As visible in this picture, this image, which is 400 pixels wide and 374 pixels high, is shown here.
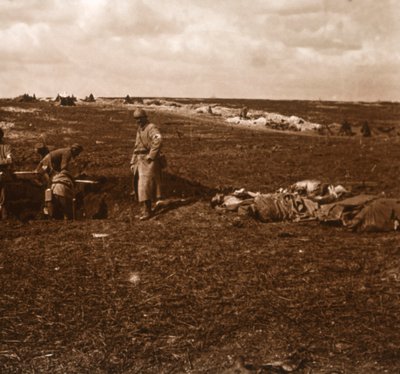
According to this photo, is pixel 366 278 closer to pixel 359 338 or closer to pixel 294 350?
pixel 359 338

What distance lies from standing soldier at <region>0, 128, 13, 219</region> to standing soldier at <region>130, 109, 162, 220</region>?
2335mm

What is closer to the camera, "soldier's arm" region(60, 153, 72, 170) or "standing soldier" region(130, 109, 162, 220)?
"standing soldier" region(130, 109, 162, 220)

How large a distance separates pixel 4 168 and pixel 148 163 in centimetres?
270

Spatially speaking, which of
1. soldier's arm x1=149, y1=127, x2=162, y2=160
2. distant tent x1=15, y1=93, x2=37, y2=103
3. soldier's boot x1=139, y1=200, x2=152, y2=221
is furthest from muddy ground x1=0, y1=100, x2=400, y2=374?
distant tent x1=15, y1=93, x2=37, y2=103

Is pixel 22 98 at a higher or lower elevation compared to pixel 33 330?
higher

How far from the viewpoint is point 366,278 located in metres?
6.29

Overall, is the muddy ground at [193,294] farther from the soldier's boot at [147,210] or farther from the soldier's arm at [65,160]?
the soldier's arm at [65,160]

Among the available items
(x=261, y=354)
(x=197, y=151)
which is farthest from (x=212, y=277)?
(x=197, y=151)

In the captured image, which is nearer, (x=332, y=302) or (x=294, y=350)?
(x=294, y=350)

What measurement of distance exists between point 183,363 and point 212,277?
200cm

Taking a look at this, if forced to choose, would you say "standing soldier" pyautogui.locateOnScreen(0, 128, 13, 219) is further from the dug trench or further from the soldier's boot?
the soldier's boot

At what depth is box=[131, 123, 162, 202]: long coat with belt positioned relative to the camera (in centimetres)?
909

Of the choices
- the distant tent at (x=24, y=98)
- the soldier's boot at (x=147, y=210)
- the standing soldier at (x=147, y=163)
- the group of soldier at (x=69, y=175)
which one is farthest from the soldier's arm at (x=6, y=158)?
the distant tent at (x=24, y=98)

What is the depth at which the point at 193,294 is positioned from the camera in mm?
5820
